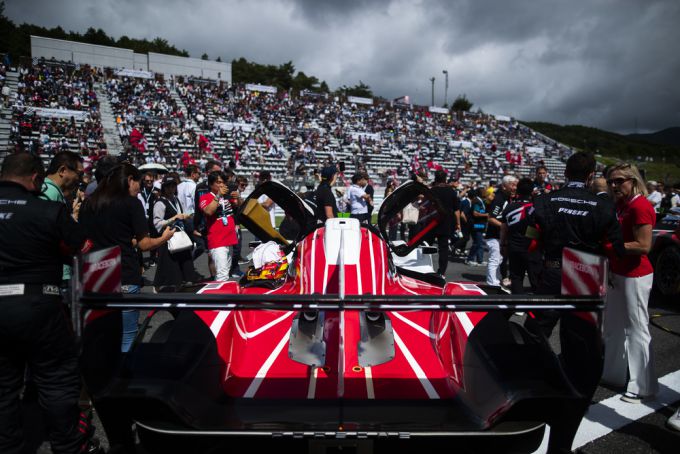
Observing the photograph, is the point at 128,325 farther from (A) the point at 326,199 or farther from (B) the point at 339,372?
(A) the point at 326,199

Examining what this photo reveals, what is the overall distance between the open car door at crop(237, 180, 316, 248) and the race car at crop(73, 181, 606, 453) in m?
1.48

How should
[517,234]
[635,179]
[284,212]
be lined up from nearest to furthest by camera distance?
[635,179] → [284,212] → [517,234]

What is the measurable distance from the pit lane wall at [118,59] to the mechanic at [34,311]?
41876 mm

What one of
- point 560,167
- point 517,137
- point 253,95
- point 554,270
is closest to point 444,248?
point 554,270

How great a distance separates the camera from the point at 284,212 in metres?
4.28

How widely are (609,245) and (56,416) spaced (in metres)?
3.87

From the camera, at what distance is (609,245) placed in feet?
10.9

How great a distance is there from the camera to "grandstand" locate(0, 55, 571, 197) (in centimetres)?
2458

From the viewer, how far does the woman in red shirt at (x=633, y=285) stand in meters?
3.42

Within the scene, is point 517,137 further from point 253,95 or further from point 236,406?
point 236,406

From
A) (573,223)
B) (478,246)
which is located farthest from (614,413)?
(478,246)

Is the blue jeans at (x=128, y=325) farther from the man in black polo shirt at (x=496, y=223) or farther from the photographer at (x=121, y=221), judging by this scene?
the man in black polo shirt at (x=496, y=223)

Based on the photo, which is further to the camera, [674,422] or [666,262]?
[666,262]

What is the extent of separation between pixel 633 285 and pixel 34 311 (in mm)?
4160
